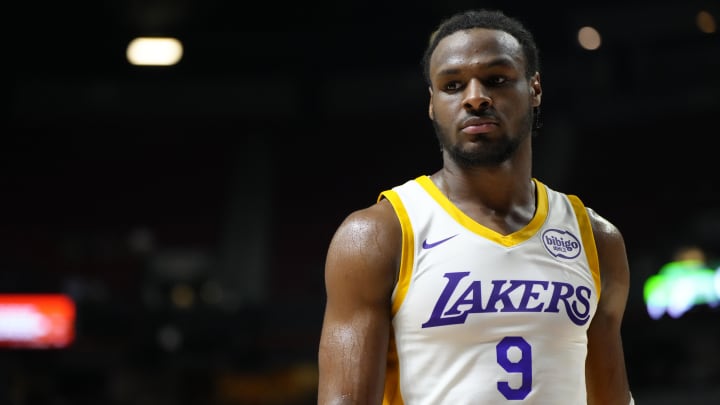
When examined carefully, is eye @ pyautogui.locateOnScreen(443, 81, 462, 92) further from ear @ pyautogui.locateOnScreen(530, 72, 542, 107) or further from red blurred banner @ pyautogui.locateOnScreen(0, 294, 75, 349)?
red blurred banner @ pyautogui.locateOnScreen(0, 294, 75, 349)

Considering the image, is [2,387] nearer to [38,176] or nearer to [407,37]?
[38,176]

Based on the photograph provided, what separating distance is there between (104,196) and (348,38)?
4.72 metres

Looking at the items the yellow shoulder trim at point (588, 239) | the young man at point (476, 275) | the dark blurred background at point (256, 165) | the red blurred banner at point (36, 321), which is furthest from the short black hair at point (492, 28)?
the red blurred banner at point (36, 321)

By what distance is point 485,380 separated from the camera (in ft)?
6.84

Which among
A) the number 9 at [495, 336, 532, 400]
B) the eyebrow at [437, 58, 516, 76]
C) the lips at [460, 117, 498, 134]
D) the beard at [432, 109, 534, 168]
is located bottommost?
the number 9 at [495, 336, 532, 400]

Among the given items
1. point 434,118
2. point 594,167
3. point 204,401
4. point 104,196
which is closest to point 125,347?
point 204,401

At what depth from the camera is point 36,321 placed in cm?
1052

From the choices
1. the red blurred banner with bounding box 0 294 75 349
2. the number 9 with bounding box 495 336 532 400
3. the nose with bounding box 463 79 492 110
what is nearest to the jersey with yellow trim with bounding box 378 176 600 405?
the number 9 with bounding box 495 336 532 400

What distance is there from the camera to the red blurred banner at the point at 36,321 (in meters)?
10.5

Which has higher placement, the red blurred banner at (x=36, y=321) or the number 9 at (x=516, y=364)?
the red blurred banner at (x=36, y=321)

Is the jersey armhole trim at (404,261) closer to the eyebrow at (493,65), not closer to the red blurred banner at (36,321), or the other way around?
the eyebrow at (493,65)

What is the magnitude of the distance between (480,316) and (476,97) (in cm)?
48

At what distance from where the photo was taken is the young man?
2109 mm

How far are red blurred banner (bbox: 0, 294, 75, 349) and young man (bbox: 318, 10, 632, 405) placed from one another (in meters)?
8.88
